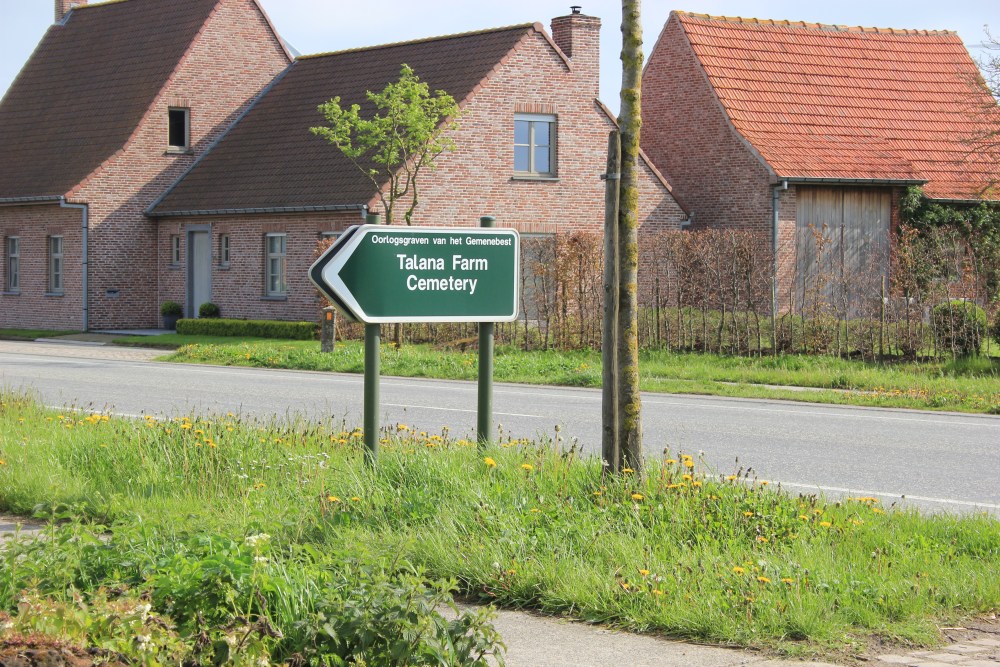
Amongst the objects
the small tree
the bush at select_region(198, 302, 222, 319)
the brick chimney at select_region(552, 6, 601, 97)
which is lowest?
the bush at select_region(198, 302, 222, 319)

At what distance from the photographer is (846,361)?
73.4ft

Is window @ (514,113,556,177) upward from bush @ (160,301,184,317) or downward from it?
upward

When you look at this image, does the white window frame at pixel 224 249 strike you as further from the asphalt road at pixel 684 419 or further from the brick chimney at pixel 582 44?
the asphalt road at pixel 684 419

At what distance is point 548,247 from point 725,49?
12275 mm

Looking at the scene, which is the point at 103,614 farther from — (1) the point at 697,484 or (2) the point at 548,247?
(2) the point at 548,247

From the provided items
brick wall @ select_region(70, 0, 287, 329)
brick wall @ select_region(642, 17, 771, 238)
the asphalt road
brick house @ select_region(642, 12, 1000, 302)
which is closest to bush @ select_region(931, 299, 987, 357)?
the asphalt road

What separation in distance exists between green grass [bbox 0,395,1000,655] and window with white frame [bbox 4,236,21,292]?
31788mm

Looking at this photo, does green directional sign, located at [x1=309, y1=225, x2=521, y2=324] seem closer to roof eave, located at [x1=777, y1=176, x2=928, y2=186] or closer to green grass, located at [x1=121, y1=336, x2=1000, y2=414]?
green grass, located at [x1=121, y1=336, x2=1000, y2=414]

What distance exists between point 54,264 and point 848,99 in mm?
23397

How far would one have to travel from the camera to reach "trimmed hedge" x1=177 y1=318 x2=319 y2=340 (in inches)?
1236

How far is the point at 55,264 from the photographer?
126 feet

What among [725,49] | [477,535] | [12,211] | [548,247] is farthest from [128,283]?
[477,535]

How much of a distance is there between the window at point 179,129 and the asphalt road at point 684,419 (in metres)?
16.2

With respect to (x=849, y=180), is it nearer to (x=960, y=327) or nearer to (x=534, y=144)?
(x=534, y=144)
